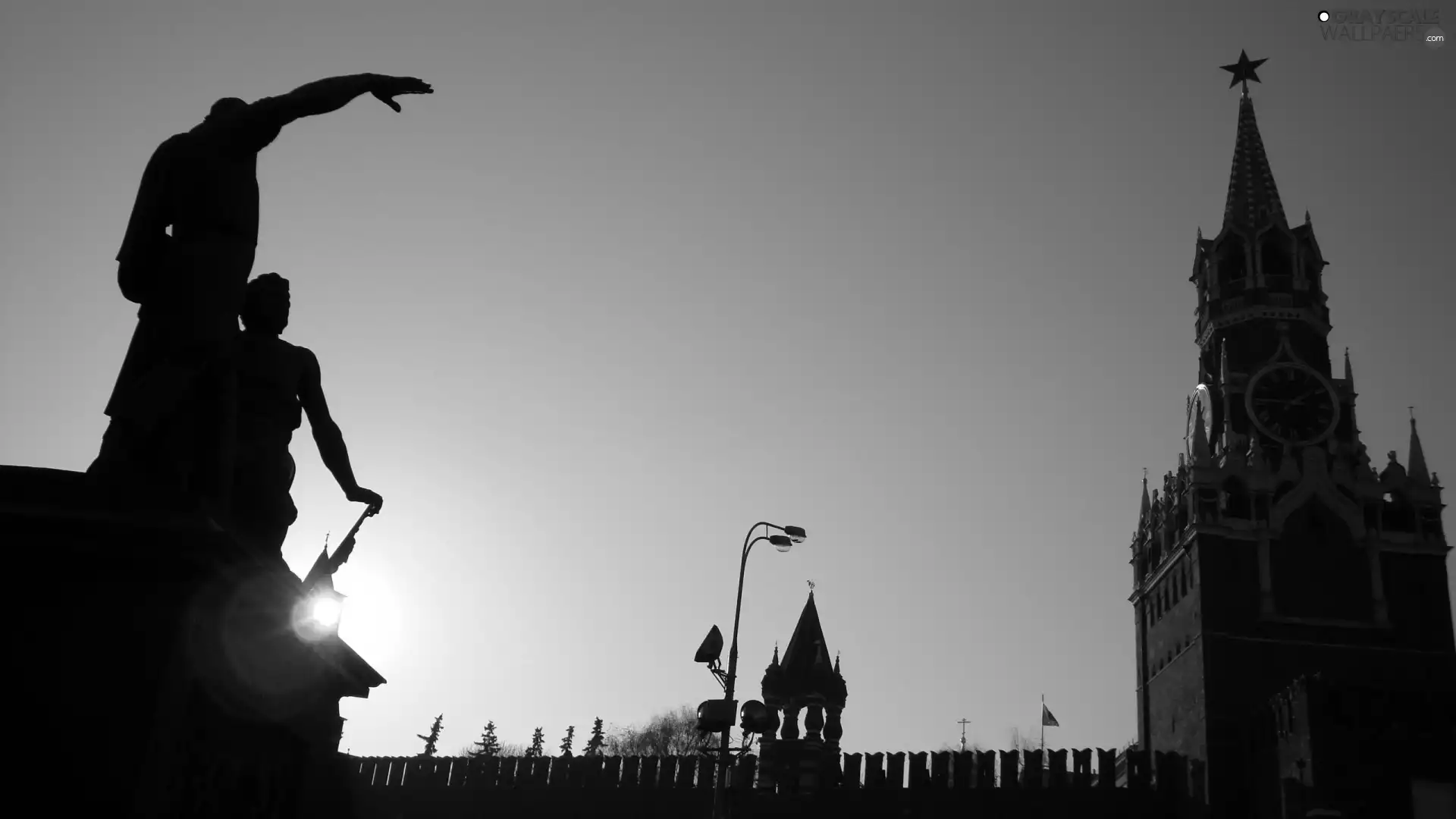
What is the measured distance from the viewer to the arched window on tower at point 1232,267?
6406 centimetres

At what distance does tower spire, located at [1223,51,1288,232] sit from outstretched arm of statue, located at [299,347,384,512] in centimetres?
6406

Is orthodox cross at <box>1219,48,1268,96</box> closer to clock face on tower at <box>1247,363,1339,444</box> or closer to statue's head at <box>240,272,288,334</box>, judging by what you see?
clock face on tower at <box>1247,363,1339,444</box>

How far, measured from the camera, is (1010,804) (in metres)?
45.1

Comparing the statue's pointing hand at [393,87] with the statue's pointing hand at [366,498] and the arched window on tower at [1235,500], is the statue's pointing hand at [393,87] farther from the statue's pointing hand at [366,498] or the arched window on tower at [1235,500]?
the arched window on tower at [1235,500]

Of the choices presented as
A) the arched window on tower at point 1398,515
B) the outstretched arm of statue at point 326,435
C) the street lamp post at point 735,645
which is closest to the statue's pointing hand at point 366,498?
the outstretched arm of statue at point 326,435

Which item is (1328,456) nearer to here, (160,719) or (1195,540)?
(1195,540)

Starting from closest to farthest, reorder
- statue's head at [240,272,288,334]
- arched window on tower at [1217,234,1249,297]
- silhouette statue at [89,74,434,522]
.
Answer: silhouette statue at [89,74,434,522]
statue's head at [240,272,288,334]
arched window on tower at [1217,234,1249,297]

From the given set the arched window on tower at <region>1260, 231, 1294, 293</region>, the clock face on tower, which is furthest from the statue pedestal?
the arched window on tower at <region>1260, 231, 1294, 293</region>

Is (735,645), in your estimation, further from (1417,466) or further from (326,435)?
(1417,466)

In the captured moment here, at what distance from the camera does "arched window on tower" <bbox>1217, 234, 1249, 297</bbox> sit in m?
64.1

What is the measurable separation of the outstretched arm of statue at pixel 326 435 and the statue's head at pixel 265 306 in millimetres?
191

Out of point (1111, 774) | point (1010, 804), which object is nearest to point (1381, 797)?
point (1111, 774)

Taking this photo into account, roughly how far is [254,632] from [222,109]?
2.61 meters

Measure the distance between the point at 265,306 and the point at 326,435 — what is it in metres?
0.84
